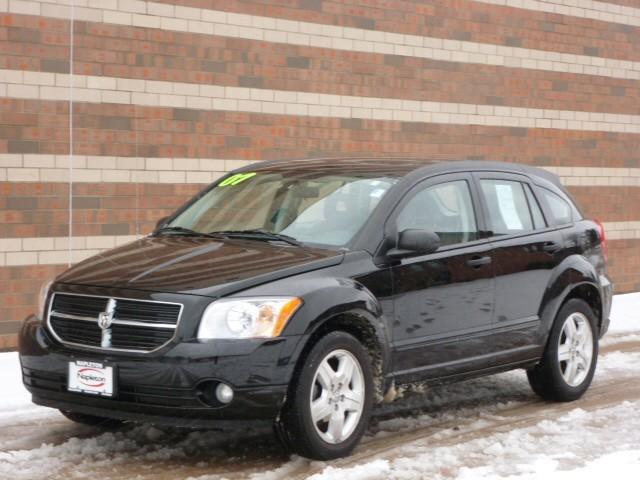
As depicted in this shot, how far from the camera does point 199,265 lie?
20.4 ft

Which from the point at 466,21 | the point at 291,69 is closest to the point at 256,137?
the point at 291,69

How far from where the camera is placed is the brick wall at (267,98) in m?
10.5

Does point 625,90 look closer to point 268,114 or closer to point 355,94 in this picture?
point 355,94

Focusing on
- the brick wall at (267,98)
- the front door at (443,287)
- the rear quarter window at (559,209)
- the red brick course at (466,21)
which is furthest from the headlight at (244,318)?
the red brick course at (466,21)

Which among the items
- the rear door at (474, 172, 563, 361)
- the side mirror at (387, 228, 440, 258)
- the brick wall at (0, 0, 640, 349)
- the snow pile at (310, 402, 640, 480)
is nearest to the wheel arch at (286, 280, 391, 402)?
the side mirror at (387, 228, 440, 258)

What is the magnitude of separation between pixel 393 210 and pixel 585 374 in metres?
2.37

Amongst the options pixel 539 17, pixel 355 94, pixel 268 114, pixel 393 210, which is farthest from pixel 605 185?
pixel 393 210

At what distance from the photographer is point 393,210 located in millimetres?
6836

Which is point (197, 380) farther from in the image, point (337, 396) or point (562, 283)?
point (562, 283)

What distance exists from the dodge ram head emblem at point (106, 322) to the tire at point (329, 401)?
3.24 feet

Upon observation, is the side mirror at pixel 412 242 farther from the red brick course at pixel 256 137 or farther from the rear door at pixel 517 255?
the red brick course at pixel 256 137

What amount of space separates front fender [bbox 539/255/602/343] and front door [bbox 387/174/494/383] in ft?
2.26

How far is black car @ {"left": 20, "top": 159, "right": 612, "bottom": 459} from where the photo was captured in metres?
5.78

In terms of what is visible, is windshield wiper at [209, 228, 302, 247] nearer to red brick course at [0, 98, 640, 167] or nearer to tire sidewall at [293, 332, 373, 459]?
tire sidewall at [293, 332, 373, 459]
